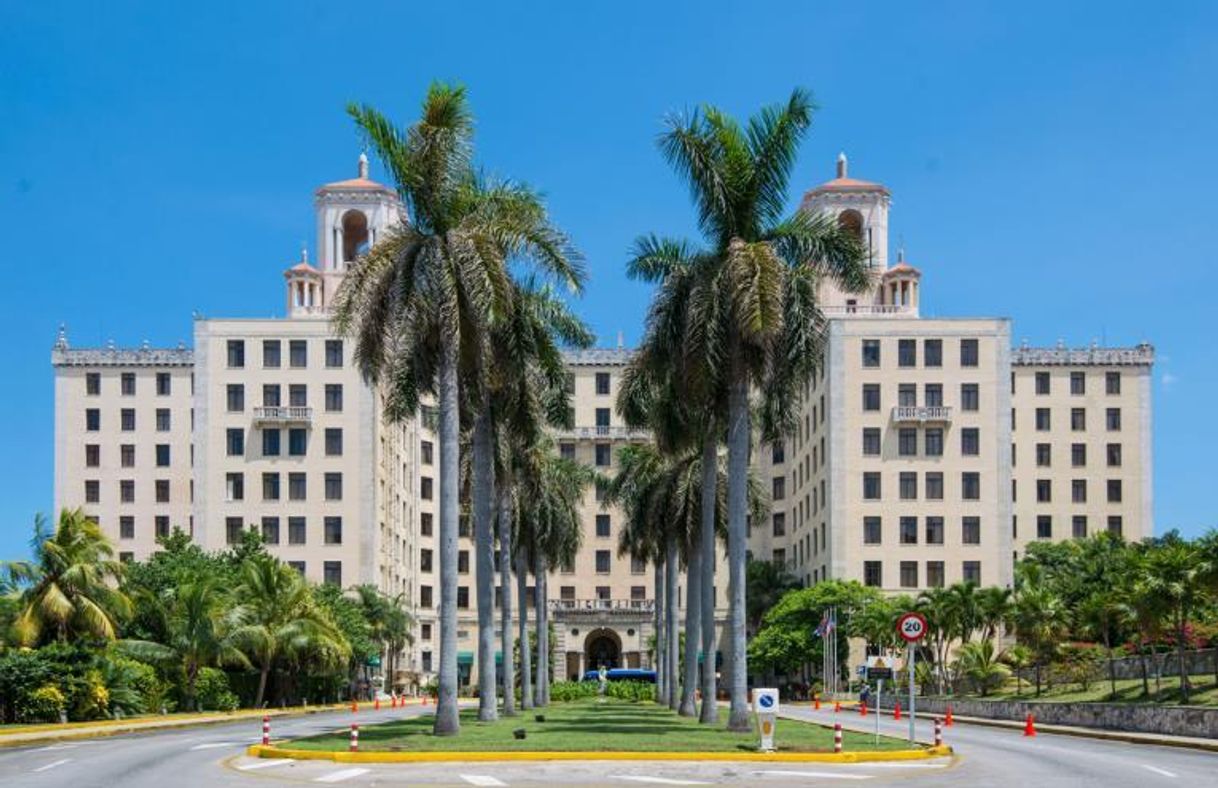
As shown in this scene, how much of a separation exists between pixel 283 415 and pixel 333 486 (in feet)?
20.5

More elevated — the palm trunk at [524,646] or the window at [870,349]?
the window at [870,349]

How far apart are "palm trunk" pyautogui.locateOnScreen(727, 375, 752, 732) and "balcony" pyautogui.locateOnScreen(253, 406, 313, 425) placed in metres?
73.1

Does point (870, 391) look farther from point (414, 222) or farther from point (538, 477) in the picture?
point (414, 222)

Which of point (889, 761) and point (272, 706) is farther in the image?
point (272, 706)

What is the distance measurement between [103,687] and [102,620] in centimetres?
262

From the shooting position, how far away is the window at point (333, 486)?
109 metres

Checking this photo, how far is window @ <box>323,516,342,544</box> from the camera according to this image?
357ft

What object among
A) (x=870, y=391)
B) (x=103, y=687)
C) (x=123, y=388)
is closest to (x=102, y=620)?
(x=103, y=687)

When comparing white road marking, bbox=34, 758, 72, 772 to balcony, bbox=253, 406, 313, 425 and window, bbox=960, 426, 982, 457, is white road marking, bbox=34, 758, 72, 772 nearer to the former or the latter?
balcony, bbox=253, 406, 313, 425

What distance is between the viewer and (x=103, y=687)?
53.9 m

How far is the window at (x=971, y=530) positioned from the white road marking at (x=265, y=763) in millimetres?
82394

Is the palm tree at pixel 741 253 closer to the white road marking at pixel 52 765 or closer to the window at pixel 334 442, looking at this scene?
the white road marking at pixel 52 765

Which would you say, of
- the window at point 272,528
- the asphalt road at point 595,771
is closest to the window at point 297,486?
the window at point 272,528

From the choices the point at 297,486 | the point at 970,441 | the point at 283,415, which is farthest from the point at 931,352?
the point at 283,415
